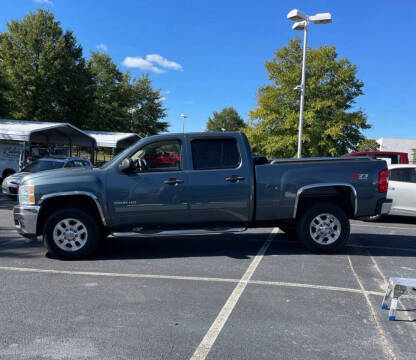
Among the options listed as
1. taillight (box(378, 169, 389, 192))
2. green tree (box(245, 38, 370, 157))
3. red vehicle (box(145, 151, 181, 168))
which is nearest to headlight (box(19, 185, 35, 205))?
red vehicle (box(145, 151, 181, 168))

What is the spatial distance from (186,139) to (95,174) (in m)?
1.50

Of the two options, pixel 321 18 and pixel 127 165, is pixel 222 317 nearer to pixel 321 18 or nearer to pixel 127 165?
pixel 127 165

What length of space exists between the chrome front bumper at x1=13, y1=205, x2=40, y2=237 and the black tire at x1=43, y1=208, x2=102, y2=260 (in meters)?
0.19

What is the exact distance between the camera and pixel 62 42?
33.8m

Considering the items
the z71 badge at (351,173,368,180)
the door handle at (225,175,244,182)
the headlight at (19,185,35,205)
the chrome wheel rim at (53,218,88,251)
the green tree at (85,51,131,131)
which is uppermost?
the green tree at (85,51,131,131)

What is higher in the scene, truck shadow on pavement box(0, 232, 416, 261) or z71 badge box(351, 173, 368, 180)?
z71 badge box(351, 173, 368, 180)

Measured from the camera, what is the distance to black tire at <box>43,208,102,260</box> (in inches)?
219

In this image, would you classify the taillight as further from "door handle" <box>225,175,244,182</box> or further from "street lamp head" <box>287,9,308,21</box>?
"street lamp head" <box>287,9,308,21</box>

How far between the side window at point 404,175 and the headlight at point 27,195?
8.45 metres

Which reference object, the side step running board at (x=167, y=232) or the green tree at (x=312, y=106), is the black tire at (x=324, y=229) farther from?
the green tree at (x=312, y=106)

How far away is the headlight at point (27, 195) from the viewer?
18.2 feet

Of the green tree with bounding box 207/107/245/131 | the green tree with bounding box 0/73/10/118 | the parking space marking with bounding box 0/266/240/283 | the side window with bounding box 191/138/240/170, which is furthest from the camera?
the green tree with bounding box 207/107/245/131

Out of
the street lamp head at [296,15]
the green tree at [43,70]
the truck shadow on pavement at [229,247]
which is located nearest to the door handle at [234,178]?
the truck shadow on pavement at [229,247]

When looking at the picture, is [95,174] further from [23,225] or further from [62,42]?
[62,42]
